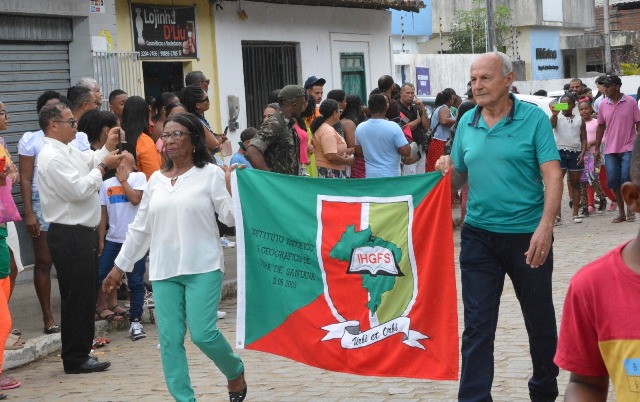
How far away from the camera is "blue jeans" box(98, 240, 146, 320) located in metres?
9.68

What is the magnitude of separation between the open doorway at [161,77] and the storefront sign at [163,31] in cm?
29

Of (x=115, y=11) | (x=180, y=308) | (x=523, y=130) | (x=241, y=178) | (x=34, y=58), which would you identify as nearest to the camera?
(x=523, y=130)

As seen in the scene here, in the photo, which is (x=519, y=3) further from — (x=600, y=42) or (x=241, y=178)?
(x=241, y=178)

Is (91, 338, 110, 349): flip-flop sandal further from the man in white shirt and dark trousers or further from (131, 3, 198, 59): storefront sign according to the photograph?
(131, 3, 198, 59): storefront sign

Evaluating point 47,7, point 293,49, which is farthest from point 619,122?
point 47,7

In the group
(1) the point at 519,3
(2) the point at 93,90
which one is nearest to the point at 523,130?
(2) the point at 93,90

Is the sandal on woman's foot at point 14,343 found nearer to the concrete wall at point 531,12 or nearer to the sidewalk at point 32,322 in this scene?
the sidewalk at point 32,322

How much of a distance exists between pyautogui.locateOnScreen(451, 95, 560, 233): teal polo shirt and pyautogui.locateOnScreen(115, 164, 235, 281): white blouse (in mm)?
1602

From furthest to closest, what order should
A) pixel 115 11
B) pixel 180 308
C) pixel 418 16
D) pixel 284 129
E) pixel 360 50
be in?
1. pixel 418 16
2. pixel 360 50
3. pixel 115 11
4. pixel 284 129
5. pixel 180 308

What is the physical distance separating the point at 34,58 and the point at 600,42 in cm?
3734

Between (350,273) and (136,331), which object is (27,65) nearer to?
(136,331)

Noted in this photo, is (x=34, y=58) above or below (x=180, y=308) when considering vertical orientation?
above

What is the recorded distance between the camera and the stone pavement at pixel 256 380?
7.16 metres

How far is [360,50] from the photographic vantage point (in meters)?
21.4
